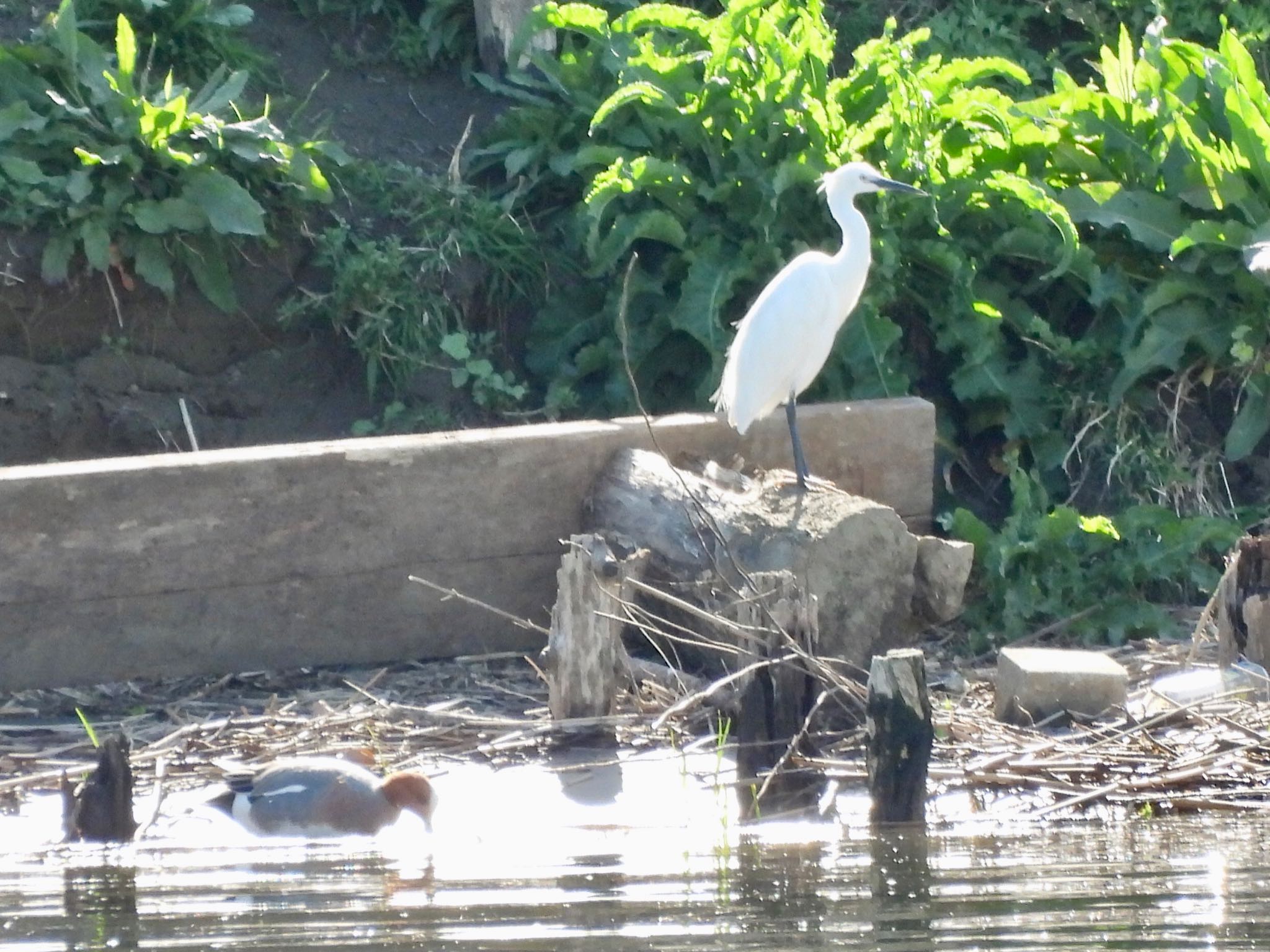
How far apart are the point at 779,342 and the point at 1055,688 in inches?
78.2

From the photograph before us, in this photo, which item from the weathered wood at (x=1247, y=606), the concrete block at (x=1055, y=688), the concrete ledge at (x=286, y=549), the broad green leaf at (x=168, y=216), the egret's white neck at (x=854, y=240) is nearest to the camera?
the concrete block at (x=1055, y=688)

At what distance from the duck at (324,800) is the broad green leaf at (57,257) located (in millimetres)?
3816

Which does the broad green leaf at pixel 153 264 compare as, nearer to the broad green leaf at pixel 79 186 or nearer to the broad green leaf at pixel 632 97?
the broad green leaf at pixel 79 186

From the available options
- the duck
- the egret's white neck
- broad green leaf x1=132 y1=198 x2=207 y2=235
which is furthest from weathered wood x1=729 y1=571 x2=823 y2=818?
broad green leaf x1=132 y1=198 x2=207 y2=235

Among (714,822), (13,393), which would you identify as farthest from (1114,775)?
(13,393)

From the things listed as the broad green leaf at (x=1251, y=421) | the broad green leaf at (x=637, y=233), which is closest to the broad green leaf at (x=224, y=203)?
the broad green leaf at (x=637, y=233)

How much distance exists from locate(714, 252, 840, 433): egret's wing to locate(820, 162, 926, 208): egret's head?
0.25 metres

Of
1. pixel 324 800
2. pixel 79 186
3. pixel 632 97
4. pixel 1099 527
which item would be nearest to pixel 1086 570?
pixel 1099 527

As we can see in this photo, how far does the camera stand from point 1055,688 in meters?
4.98

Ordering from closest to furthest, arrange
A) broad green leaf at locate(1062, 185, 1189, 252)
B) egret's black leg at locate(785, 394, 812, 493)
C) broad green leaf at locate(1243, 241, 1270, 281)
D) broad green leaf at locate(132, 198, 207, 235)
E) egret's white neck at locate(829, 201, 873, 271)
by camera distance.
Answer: egret's black leg at locate(785, 394, 812, 493) → egret's white neck at locate(829, 201, 873, 271) → broad green leaf at locate(1243, 241, 1270, 281) → broad green leaf at locate(132, 198, 207, 235) → broad green leaf at locate(1062, 185, 1189, 252)

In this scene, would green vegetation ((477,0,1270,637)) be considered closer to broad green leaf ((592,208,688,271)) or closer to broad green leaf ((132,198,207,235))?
broad green leaf ((592,208,688,271))

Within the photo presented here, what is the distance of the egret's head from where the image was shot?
6.84m

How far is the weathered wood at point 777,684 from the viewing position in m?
4.49

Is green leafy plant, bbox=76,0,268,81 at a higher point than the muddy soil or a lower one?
higher
